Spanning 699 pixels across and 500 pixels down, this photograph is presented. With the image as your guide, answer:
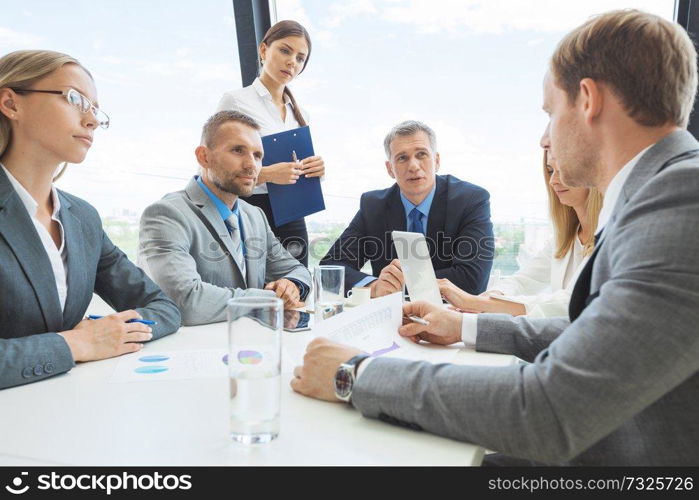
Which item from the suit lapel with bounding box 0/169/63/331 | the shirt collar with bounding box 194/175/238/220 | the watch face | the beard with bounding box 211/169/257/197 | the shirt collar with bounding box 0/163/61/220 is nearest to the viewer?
the watch face

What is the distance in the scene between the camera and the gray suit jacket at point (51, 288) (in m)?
1.19

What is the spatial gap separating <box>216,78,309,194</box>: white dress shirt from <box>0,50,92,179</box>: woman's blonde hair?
149cm

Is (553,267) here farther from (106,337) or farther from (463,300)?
(106,337)

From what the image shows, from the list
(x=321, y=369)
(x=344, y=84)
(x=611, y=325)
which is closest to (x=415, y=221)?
(x=344, y=84)

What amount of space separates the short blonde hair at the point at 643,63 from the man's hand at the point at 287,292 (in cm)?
146

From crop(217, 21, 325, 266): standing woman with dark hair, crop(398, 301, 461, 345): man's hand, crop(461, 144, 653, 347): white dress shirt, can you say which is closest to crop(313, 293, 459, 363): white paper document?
crop(398, 301, 461, 345): man's hand

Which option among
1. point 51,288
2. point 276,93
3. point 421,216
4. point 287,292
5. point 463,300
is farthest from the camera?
point 276,93

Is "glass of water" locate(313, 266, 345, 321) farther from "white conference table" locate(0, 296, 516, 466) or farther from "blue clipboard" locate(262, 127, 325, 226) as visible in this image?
"blue clipboard" locate(262, 127, 325, 226)

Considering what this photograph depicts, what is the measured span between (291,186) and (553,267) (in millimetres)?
1419

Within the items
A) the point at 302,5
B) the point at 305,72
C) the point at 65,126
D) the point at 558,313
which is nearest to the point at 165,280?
the point at 65,126

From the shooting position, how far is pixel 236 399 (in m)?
0.85

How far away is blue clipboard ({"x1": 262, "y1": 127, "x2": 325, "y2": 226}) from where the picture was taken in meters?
2.91

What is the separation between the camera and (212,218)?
239 cm
